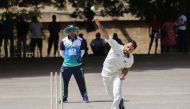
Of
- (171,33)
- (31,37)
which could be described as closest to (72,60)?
(31,37)

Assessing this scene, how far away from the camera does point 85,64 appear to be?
79.8ft

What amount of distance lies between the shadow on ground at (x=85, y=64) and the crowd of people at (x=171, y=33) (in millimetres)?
947

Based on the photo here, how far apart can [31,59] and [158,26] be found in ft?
19.6

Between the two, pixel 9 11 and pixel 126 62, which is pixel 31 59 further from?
pixel 126 62

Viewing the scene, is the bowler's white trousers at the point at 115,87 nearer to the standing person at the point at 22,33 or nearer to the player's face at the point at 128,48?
the player's face at the point at 128,48

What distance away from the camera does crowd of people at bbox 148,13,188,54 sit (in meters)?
27.5

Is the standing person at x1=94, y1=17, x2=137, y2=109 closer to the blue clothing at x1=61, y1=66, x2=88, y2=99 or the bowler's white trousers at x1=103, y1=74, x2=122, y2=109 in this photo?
the bowler's white trousers at x1=103, y1=74, x2=122, y2=109

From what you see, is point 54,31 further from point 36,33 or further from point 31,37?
point 31,37

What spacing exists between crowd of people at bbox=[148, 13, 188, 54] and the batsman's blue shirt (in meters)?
12.9

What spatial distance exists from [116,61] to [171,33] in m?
15.7

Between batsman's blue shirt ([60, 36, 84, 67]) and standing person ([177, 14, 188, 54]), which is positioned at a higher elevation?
batsman's blue shirt ([60, 36, 84, 67])

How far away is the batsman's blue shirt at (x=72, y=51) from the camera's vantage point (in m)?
14.7

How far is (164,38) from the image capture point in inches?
1150

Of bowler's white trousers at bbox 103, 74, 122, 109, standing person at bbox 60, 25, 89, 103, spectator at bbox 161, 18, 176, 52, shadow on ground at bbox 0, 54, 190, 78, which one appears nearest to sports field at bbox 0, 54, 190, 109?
shadow on ground at bbox 0, 54, 190, 78
